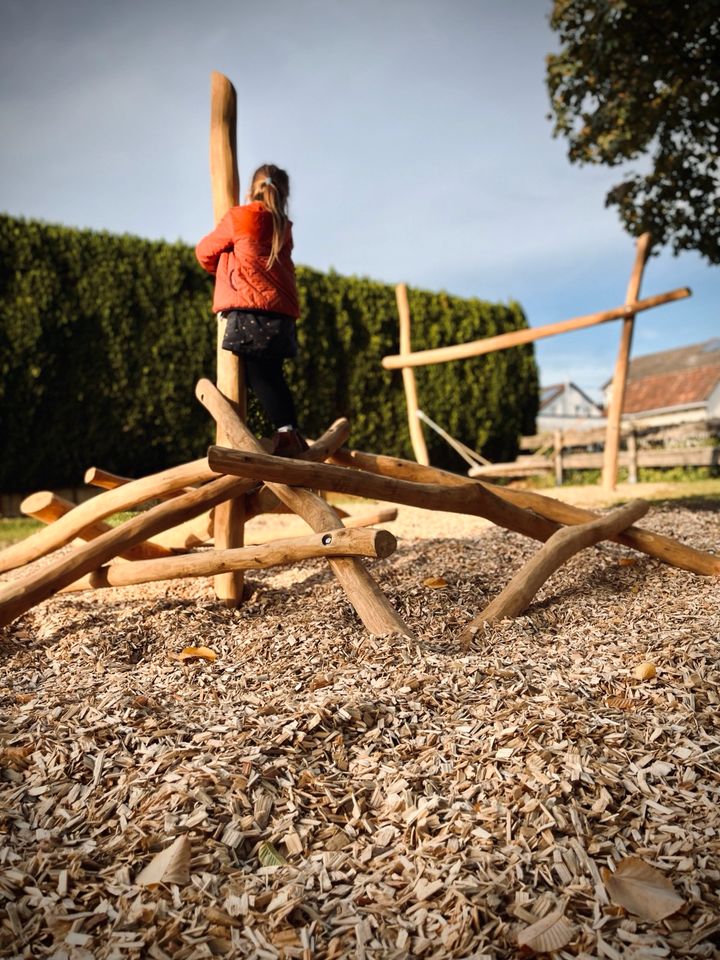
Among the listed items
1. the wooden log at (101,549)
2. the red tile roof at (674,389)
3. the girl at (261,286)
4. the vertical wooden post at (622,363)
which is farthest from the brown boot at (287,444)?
the red tile roof at (674,389)

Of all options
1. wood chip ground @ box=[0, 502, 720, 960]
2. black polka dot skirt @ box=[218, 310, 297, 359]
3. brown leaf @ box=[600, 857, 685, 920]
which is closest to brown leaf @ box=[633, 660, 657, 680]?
wood chip ground @ box=[0, 502, 720, 960]

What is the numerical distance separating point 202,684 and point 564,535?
6.43 ft

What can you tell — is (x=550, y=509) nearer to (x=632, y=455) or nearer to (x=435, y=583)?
(x=435, y=583)

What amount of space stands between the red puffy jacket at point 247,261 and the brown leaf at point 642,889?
117 inches

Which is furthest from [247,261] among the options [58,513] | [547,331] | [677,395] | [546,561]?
[677,395]

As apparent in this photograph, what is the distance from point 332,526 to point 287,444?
639 mm

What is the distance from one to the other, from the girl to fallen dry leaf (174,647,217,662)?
44.9 inches

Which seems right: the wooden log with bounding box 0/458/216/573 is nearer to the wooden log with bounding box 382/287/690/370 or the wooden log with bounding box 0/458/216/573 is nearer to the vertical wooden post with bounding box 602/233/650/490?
the wooden log with bounding box 382/287/690/370

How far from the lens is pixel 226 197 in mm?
3859

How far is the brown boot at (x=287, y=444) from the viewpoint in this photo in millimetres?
3648

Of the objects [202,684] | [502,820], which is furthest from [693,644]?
[202,684]

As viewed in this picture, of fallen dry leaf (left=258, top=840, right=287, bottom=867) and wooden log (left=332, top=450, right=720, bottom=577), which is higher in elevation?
wooden log (left=332, top=450, right=720, bottom=577)

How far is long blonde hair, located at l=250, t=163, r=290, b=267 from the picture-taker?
3.69 metres

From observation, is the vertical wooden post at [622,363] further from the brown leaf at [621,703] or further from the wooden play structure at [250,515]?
the brown leaf at [621,703]
